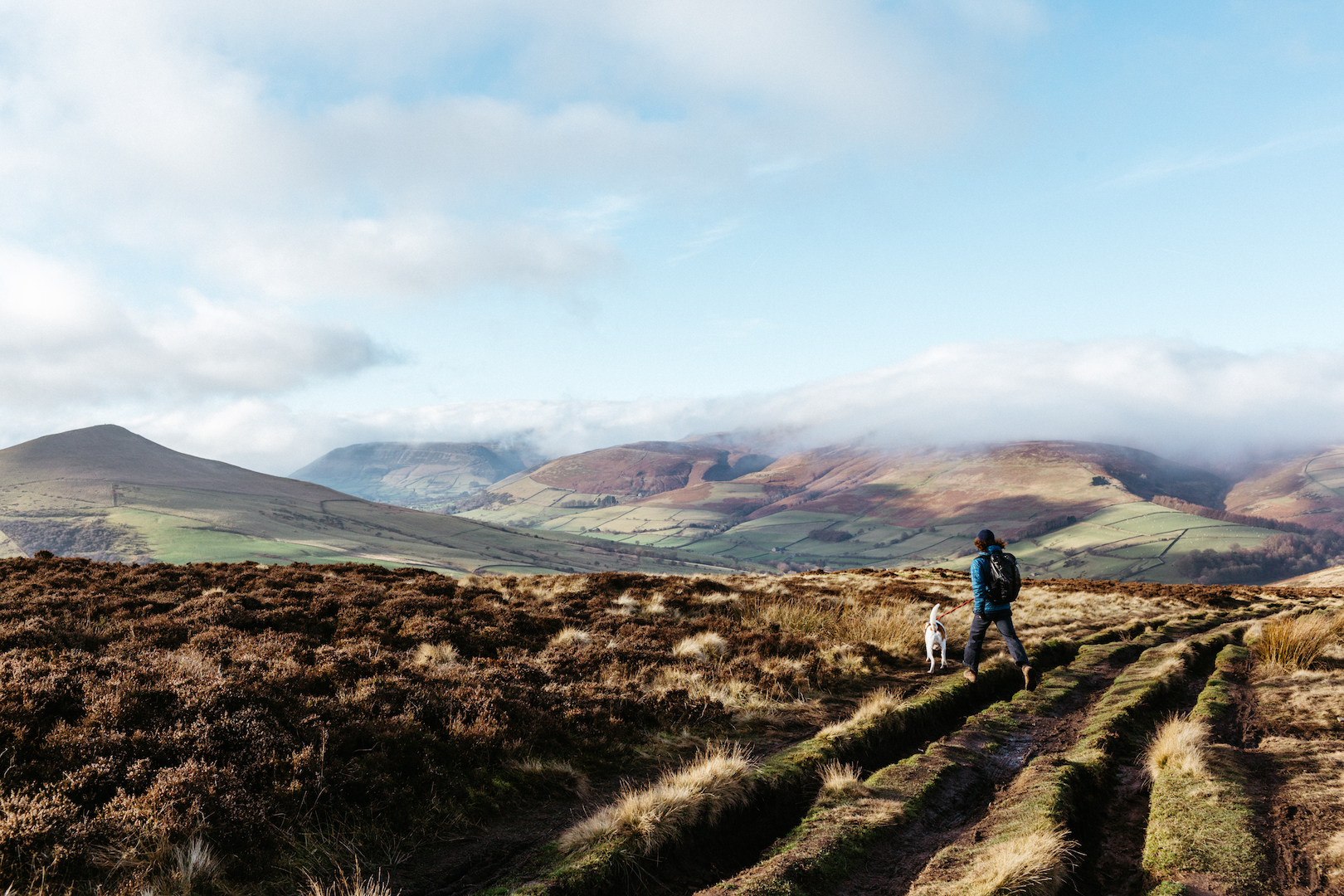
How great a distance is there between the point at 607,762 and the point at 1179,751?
7426 millimetres

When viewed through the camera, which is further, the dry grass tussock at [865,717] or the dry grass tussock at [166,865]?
the dry grass tussock at [865,717]

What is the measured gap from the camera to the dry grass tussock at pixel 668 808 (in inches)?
253

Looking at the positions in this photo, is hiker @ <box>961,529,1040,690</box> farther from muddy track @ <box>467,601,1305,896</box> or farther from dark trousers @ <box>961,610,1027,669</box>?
muddy track @ <box>467,601,1305,896</box>

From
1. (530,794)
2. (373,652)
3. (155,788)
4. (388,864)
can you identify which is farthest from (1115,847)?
(373,652)

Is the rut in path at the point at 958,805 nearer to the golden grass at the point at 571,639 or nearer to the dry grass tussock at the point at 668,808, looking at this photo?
the dry grass tussock at the point at 668,808

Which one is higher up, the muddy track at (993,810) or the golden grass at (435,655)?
the golden grass at (435,655)

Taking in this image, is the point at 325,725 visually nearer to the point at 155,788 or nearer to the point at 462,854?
the point at 155,788

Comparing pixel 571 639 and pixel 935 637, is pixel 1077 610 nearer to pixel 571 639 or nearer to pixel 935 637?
pixel 935 637

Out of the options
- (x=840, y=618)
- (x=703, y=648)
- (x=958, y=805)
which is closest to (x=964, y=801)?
(x=958, y=805)

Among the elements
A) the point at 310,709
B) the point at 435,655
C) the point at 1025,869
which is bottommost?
the point at 1025,869

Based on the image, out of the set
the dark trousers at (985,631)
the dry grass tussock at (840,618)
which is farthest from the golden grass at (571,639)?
the dark trousers at (985,631)

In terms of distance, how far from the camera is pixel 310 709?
820 centimetres

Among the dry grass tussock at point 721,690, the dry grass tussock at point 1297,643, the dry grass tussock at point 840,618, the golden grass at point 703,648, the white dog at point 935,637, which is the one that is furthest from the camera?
the dry grass tussock at point 840,618

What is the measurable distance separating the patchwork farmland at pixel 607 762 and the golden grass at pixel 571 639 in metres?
0.11
